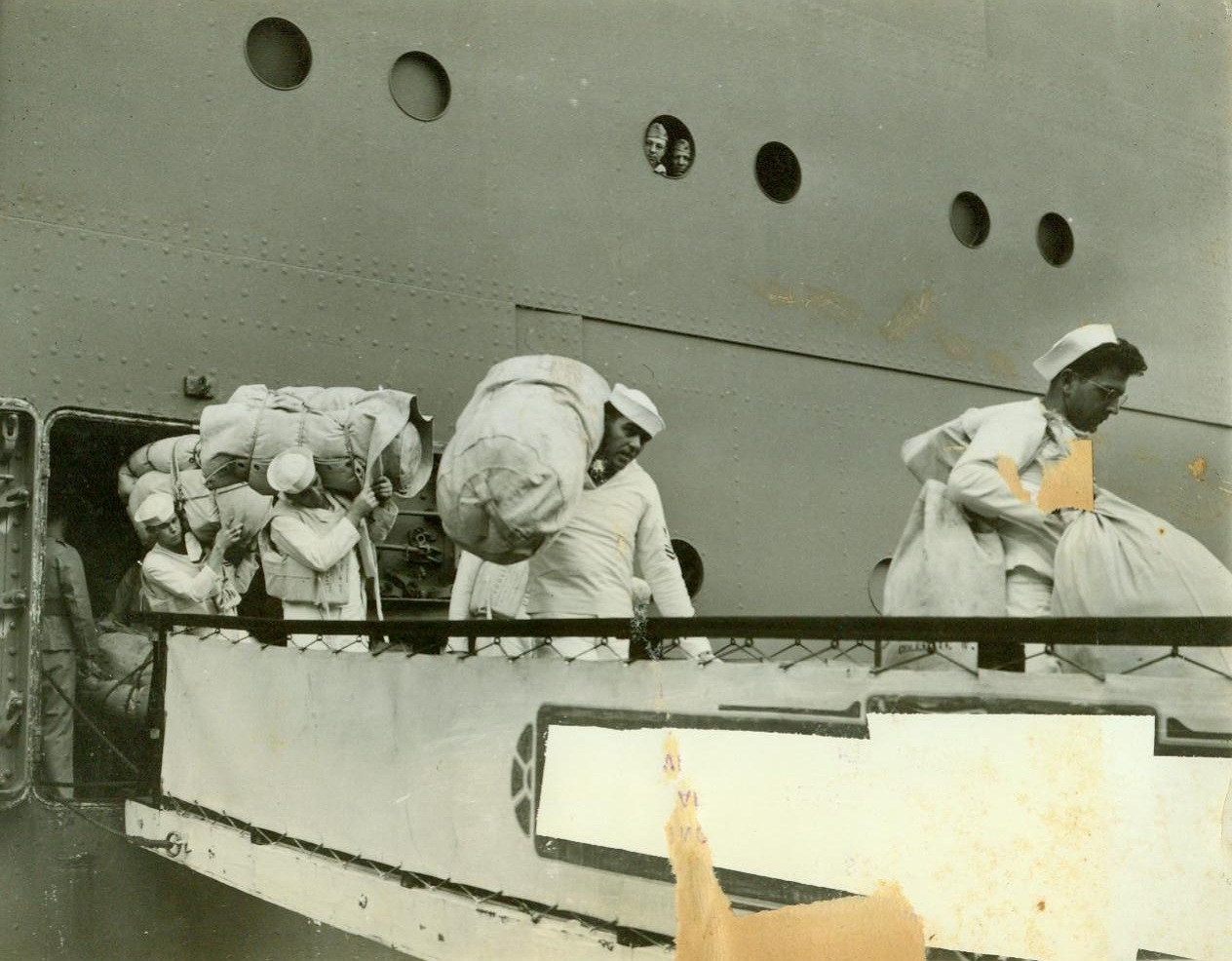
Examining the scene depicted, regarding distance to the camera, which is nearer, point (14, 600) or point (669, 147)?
point (14, 600)

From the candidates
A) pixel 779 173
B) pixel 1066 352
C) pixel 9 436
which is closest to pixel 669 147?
pixel 779 173

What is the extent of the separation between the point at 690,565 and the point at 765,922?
274cm

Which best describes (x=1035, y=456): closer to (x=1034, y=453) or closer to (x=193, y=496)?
(x=1034, y=453)

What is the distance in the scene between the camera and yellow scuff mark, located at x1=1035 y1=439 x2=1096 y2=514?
421 centimetres

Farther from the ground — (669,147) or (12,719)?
(669,147)

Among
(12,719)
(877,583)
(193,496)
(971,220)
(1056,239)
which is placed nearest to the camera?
(12,719)

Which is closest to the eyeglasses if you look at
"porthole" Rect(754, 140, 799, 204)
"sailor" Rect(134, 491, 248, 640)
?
"porthole" Rect(754, 140, 799, 204)

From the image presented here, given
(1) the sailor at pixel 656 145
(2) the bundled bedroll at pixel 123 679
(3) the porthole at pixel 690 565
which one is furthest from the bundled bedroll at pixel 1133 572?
(2) the bundled bedroll at pixel 123 679

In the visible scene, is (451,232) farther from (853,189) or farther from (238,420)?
(853,189)

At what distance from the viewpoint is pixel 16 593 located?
15.8 ft

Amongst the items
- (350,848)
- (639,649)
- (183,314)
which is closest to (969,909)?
(639,649)

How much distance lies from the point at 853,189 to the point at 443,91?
2.16 m

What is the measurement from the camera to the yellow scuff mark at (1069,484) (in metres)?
4.21

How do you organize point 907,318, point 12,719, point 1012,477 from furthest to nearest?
point 907,318 → point 12,719 → point 1012,477
